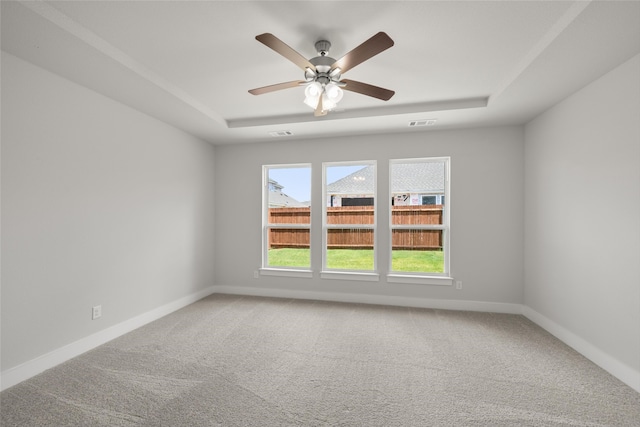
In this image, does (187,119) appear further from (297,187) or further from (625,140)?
(625,140)

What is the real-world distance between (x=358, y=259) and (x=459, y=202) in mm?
1620

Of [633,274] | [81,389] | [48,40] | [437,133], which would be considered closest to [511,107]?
[437,133]

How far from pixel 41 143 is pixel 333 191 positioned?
323cm

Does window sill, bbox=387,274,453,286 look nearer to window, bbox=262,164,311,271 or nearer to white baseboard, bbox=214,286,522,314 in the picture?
white baseboard, bbox=214,286,522,314

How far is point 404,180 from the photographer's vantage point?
409cm

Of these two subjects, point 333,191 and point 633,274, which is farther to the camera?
point 333,191

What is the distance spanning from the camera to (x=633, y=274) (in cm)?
210

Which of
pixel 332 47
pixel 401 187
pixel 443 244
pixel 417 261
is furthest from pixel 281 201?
pixel 332 47

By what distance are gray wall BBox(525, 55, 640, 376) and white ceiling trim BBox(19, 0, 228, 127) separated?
383 centimetres

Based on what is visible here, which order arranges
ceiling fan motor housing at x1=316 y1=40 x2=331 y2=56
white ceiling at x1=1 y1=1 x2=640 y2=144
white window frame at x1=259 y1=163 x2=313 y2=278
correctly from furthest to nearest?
1. white window frame at x1=259 y1=163 x2=313 y2=278
2. ceiling fan motor housing at x1=316 y1=40 x2=331 y2=56
3. white ceiling at x1=1 y1=1 x2=640 y2=144

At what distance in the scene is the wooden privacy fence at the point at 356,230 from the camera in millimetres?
4023

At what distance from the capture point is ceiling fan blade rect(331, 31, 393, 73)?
1608mm

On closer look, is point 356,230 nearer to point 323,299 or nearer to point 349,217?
point 349,217

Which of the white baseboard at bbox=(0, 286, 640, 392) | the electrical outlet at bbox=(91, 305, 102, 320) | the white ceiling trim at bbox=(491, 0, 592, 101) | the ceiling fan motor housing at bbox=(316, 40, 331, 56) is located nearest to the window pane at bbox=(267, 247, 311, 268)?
the white baseboard at bbox=(0, 286, 640, 392)
